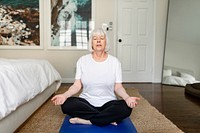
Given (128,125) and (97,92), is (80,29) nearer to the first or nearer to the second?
(97,92)

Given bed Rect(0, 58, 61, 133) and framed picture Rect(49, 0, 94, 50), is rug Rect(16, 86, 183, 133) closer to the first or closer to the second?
bed Rect(0, 58, 61, 133)

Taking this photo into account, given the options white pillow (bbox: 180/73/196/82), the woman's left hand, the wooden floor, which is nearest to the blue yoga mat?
the woman's left hand

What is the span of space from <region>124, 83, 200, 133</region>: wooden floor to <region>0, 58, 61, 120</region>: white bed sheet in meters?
1.59

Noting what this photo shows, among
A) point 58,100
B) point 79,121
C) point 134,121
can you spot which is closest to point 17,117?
point 58,100

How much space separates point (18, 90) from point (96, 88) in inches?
27.2

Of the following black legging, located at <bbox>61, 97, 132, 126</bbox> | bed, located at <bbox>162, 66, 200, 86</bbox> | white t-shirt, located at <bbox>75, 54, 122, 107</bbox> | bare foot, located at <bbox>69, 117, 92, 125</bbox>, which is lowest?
bed, located at <bbox>162, 66, 200, 86</bbox>

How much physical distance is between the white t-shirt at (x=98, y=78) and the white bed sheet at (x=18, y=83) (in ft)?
1.83

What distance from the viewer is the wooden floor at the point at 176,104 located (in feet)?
9.04

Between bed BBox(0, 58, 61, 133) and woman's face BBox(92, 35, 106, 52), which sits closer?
bed BBox(0, 58, 61, 133)

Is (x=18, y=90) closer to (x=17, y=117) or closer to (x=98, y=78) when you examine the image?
(x=17, y=117)

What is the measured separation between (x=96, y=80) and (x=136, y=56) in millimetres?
3540

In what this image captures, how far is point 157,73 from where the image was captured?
5.53m

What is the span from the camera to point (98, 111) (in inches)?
79.0

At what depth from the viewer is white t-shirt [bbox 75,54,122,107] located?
214cm
